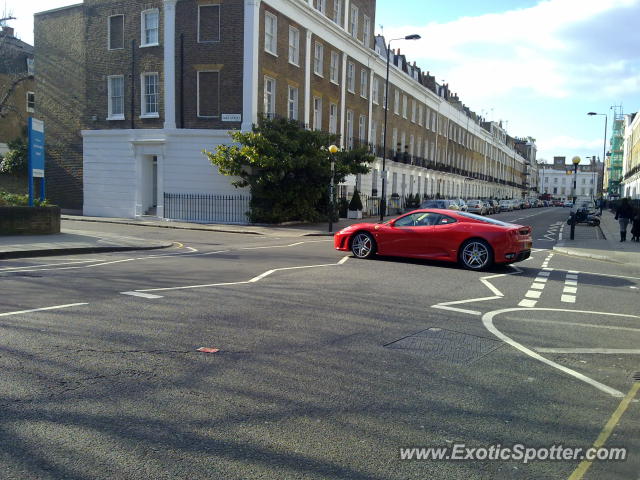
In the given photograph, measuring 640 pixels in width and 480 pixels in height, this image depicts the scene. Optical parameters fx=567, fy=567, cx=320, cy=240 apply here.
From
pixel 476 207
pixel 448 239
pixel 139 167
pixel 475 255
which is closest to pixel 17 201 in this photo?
pixel 139 167

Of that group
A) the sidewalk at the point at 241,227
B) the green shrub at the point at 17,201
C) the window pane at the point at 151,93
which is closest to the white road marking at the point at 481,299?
the sidewalk at the point at 241,227

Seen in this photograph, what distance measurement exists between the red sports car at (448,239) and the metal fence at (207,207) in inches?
551

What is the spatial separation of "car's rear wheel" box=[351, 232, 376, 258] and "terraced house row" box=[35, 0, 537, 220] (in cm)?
1417

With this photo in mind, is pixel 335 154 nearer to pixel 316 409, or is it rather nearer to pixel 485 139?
pixel 316 409

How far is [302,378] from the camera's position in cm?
486

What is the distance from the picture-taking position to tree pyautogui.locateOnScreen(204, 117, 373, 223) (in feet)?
81.1

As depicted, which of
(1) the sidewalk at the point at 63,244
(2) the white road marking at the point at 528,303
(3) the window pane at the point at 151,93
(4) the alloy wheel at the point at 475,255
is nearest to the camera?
(2) the white road marking at the point at 528,303

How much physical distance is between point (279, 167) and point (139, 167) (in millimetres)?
8514

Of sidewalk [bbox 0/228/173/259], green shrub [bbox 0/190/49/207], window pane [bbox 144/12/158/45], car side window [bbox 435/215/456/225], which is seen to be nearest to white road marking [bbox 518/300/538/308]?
A: car side window [bbox 435/215/456/225]

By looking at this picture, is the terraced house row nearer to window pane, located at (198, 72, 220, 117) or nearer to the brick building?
window pane, located at (198, 72, 220, 117)

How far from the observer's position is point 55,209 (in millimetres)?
17984

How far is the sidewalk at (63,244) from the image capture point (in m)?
13.6

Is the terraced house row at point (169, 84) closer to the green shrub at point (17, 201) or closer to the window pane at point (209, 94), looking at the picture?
the window pane at point (209, 94)

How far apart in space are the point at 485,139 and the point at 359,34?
57.2 m
